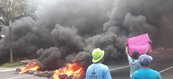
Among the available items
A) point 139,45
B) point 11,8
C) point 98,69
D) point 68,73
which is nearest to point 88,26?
point 68,73

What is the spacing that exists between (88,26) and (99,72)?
48.6 ft

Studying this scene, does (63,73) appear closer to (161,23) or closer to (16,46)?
(161,23)

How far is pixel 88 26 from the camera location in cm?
2152

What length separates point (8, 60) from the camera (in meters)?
28.7

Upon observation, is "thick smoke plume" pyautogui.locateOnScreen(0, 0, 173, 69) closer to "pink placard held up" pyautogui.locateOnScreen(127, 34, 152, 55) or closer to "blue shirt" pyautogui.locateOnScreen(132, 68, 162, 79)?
"pink placard held up" pyautogui.locateOnScreen(127, 34, 152, 55)

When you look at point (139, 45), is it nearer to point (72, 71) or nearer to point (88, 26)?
point (72, 71)

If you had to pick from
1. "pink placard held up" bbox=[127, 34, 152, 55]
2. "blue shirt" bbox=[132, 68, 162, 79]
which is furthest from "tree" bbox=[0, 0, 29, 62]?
"blue shirt" bbox=[132, 68, 162, 79]

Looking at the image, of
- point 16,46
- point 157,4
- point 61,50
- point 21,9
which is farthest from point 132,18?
point 21,9

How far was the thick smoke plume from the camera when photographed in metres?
18.7

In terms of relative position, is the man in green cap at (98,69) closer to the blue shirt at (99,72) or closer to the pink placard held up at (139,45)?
the blue shirt at (99,72)

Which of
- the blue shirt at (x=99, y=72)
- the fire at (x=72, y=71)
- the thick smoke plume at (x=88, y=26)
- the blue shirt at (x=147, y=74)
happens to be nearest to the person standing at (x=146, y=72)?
the blue shirt at (x=147, y=74)

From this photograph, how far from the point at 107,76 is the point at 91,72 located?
309mm

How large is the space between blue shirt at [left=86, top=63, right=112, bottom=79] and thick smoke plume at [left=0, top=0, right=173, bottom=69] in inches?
396

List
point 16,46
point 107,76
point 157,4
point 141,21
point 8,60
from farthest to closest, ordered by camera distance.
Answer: point 8,60 < point 16,46 < point 157,4 < point 141,21 < point 107,76
